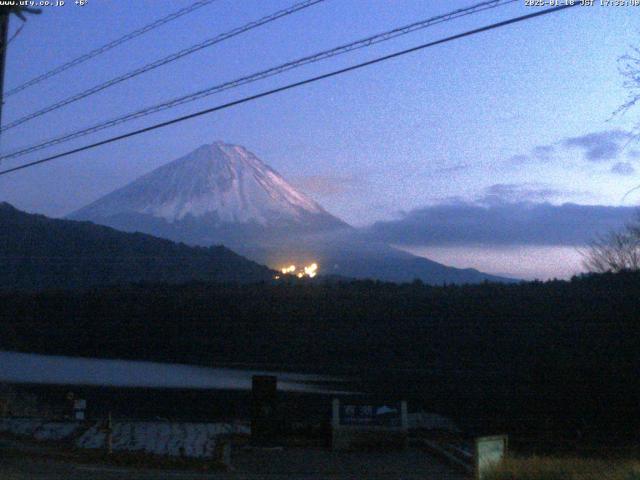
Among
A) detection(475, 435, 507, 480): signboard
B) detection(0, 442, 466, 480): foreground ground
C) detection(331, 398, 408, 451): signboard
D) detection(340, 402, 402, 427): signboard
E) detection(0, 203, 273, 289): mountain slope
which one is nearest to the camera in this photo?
detection(475, 435, 507, 480): signboard

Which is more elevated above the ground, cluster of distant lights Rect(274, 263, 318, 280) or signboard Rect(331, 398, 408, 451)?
cluster of distant lights Rect(274, 263, 318, 280)

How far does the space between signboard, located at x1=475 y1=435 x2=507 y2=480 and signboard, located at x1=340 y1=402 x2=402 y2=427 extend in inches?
258

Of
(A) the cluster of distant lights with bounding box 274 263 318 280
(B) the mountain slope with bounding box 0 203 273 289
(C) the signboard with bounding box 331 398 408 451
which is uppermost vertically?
(B) the mountain slope with bounding box 0 203 273 289

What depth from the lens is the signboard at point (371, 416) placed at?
62.3ft

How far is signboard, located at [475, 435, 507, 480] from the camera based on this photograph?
11.5 m

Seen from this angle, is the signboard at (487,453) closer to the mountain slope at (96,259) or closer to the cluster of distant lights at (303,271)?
the cluster of distant lights at (303,271)

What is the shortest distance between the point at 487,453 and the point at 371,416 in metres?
7.26

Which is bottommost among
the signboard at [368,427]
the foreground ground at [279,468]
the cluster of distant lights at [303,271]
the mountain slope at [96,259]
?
the foreground ground at [279,468]

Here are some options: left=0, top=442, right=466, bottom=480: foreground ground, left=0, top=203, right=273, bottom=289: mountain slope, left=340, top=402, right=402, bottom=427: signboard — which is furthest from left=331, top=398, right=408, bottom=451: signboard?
left=0, top=203, right=273, bottom=289: mountain slope

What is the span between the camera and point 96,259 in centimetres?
6750

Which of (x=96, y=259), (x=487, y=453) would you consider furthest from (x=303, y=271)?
(x=487, y=453)

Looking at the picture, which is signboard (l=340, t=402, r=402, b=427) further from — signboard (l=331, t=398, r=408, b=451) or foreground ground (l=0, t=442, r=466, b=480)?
foreground ground (l=0, t=442, r=466, b=480)

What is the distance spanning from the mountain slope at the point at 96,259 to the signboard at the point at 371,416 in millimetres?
43367

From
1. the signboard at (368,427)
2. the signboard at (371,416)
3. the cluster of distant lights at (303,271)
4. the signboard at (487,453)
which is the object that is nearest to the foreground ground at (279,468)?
the signboard at (368,427)
